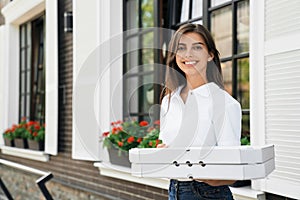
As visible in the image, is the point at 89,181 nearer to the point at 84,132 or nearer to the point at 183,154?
the point at 84,132

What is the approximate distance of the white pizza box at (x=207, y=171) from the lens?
1677 millimetres

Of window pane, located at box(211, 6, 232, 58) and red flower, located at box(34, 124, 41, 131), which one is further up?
window pane, located at box(211, 6, 232, 58)

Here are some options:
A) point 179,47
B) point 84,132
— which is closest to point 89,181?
point 84,132

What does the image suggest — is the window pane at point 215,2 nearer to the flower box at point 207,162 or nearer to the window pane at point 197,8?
the window pane at point 197,8

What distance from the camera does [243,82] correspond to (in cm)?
329

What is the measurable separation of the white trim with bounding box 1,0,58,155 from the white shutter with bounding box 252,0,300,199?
118 inches

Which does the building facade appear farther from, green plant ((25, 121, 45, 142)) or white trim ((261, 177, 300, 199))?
green plant ((25, 121, 45, 142))

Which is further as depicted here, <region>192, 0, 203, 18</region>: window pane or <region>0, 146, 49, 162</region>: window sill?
<region>0, 146, 49, 162</region>: window sill

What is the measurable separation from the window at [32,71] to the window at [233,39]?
11.1 ft

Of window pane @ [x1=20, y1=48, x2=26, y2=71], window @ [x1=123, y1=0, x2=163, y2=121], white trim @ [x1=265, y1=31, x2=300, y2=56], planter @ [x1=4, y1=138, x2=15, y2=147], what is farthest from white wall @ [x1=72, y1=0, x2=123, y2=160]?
window pane @ [x1=20, y1=48, x2=26, y2=71]

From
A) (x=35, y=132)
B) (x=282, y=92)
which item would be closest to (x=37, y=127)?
(x=35, y=132)

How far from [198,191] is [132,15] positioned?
112 inches

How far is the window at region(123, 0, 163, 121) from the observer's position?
4344mm

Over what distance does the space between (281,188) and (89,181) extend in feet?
8.65
